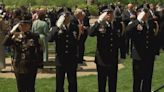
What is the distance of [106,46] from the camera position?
11.8 metres

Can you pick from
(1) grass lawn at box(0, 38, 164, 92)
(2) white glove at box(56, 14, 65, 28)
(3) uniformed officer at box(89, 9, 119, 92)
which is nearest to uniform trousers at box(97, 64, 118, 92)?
(3) uniformed officer at box(89, 9, 119, 92)

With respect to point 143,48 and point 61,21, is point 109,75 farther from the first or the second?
point 61,21

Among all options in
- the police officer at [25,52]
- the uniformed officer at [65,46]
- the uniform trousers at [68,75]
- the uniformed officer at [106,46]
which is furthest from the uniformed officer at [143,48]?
the police officer at [25,52]

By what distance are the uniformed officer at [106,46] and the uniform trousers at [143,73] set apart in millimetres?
569

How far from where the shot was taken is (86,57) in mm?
22172

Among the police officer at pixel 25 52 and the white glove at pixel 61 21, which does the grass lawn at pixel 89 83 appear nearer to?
the white glove at pixel 61 21

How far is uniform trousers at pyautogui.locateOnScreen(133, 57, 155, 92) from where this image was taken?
40.0 feet

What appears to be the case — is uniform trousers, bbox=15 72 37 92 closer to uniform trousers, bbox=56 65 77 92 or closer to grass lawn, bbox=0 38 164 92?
uniform trousers, bbox=56 65 77 92

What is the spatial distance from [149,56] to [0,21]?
6.55 metres

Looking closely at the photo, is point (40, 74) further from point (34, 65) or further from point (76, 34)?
point (34, 65)

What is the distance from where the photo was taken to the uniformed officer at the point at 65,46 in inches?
456

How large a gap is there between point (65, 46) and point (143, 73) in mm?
1935

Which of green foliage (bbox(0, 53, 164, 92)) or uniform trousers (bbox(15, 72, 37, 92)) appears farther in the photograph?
green foliage (bbox(0, 53, 164, 92))

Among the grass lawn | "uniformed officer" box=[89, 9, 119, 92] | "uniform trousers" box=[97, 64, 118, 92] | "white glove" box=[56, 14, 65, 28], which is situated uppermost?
"white glove" box=[56, 14, 65, 28]
